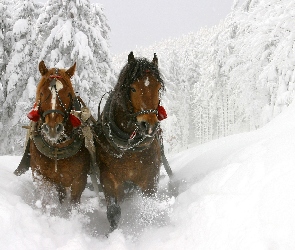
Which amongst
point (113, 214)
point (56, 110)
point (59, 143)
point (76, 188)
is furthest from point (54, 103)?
point (113, 214)

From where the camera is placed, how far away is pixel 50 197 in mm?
4289

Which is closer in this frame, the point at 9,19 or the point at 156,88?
the point at 156,88

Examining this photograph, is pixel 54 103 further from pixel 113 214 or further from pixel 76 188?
pixel 113 214

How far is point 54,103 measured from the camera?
377 cm

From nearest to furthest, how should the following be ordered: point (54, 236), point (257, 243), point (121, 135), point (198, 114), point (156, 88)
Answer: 1. point (257, 243)
2. point (54, 236)
3. point (156, 88)
4. point (121, 135)
5. point (198, 114)

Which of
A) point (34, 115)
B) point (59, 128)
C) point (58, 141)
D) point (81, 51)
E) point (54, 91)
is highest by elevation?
point (54, 91)

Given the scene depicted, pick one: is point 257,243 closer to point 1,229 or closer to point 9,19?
point 1,229

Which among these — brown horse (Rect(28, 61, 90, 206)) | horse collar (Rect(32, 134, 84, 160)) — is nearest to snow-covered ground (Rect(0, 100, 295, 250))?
brown horse (Rect(28, 61, 90, 206))

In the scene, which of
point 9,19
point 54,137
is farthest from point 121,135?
point 9,19

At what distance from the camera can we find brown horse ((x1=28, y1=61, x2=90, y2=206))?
3822 mm

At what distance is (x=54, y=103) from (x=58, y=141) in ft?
1.79

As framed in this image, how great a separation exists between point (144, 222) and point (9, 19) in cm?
1525

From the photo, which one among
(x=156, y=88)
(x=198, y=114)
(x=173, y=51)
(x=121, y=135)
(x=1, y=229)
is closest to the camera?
(x=1, y=229)

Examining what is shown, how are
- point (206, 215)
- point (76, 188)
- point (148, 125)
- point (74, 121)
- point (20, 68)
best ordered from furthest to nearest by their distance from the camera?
point (20, 68)
point (76, 188)
point (74, 121)
point (148, 125)
point (206, 215)
